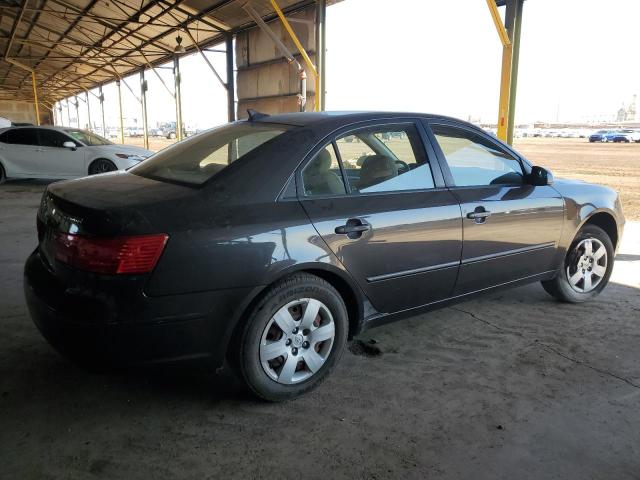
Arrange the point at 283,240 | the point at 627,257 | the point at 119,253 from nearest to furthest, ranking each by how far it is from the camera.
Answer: the point at 119,253
the point at 283,240
the point at 627,257

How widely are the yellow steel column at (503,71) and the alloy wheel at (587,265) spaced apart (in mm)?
4015

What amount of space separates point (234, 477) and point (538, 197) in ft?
9.16

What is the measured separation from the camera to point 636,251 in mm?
5832

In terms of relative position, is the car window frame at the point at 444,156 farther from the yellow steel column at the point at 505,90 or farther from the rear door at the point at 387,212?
the yellow steel column at the point at 505,90

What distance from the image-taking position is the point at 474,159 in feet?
11.4

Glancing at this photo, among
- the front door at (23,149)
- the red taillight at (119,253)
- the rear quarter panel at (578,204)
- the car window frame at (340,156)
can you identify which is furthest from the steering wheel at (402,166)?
the front door at (23,149)

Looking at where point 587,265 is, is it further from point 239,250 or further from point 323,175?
point 239,250

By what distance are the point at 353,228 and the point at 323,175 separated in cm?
33

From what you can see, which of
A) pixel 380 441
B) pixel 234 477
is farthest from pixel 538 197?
pixel 234 477

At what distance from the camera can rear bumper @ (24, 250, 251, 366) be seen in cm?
213

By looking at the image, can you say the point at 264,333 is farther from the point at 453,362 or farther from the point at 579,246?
the point at 579,246

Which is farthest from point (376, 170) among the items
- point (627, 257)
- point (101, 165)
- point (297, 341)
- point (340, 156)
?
point (101, 165)

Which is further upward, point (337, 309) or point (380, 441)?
point (337, 309)

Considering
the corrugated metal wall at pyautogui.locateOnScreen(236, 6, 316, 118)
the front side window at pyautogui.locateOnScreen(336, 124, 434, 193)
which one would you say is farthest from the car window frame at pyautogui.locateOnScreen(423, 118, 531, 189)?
the corrugated metal wall at pyautogui.locateOnScreen(236, 6, 316, 118)
